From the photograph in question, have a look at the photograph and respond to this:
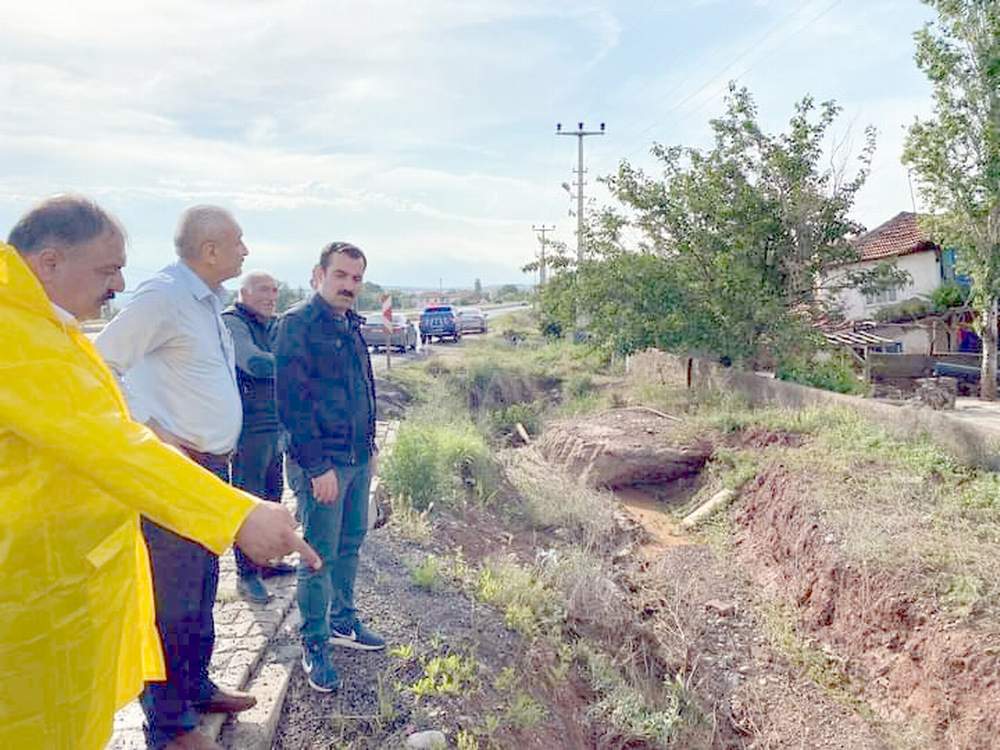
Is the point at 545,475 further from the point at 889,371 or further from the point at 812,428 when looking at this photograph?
the point at 889,371

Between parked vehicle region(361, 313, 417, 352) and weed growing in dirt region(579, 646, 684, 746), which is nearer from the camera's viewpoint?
weed growing in dirt region(579, 646, 684, 746)

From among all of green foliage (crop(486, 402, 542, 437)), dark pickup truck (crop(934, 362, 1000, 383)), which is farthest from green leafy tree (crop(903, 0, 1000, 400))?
green foliage (crop(486, 402, 542, 437))

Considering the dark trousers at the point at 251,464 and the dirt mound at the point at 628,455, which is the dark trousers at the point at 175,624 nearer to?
the dark trousers at the point at 251,464

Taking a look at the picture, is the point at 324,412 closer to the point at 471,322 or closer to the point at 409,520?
the point at 409,520

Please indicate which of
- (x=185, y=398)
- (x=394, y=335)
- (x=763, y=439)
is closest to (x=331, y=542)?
(x=185, y=398)

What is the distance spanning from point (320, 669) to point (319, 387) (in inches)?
50.0

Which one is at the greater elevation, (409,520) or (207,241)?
(207,241)

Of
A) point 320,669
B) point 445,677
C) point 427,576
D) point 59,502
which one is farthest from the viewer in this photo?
point 427,576

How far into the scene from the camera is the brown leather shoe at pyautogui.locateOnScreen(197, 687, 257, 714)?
115 inches

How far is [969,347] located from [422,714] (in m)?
21.5

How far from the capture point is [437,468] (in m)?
7.01

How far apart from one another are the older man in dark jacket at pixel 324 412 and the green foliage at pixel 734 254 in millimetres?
9527

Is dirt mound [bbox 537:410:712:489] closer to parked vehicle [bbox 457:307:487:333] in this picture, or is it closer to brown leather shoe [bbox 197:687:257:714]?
brown leather shoe [bbox 197:687:257:714]

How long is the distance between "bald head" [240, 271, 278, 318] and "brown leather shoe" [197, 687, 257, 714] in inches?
96.1
